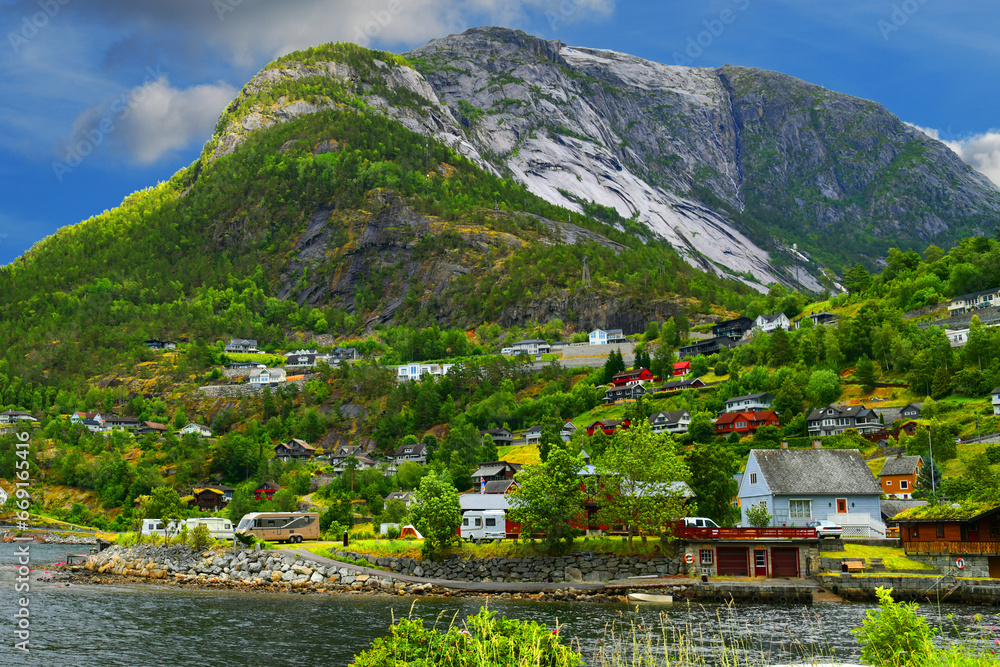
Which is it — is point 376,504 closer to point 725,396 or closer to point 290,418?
point 725,396

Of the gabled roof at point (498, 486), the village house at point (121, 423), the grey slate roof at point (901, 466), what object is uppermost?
the village house at point (121, 423)

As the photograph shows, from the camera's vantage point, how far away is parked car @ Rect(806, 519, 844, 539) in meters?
62.8

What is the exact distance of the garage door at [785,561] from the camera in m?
57.9

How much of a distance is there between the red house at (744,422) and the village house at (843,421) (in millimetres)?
5188

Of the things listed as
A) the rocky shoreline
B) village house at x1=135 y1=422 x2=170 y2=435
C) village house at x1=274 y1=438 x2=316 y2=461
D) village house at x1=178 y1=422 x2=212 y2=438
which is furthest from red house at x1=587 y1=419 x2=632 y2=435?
village house at x1=135 y1=422 x2=170 y2=435

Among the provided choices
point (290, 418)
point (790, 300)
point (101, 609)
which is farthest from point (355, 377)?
point (101, 609)

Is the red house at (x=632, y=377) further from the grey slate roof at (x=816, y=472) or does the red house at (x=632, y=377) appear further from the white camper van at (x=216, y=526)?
the grey slate roof at (x=816, y=472)

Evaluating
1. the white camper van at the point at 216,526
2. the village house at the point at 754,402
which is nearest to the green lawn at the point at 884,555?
the white camper van at the point at 216,526

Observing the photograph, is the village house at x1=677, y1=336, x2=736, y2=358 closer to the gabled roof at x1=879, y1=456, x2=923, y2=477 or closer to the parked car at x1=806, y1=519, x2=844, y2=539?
the gabled roof at x1=879, y1=456, x2=923, y2=477

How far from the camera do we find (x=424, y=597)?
5722 centimetres

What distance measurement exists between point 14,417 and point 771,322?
531 ft

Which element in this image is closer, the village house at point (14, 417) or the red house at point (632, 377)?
the red house at point (632, 377)

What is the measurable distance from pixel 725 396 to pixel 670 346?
157ft

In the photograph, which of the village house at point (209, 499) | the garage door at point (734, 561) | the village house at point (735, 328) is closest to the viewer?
the garage door at point (734, 561)
